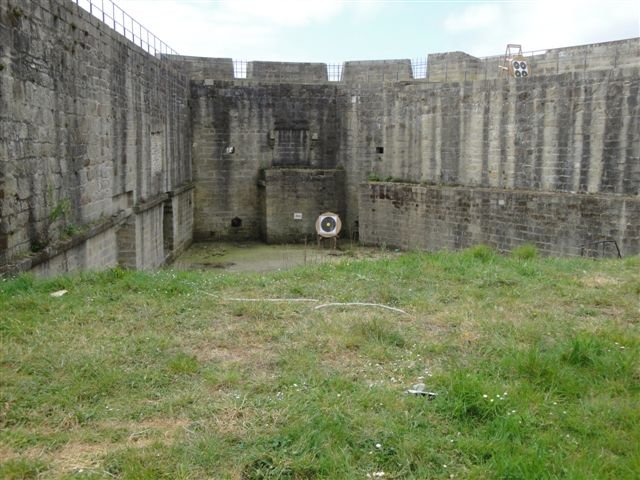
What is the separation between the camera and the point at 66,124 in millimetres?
7648

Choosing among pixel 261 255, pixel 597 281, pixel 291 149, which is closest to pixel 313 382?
pixel 597 281

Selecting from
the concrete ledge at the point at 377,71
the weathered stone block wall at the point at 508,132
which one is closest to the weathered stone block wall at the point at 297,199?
the weathered stone block wall at the point at 508,132

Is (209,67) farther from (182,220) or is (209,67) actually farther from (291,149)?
(182,220)

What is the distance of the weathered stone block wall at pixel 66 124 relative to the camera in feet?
20.4

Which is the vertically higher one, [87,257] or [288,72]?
[288,72]

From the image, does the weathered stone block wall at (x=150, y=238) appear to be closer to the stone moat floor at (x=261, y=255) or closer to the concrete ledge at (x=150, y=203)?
the concrete ledge at (x=150, y=203)

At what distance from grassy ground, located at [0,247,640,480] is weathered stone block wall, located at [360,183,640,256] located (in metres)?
4.62

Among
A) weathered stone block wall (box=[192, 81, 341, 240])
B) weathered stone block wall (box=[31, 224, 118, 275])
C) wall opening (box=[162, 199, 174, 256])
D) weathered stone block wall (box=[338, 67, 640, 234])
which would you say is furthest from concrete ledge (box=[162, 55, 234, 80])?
weathered stone block wall (box=[31, 224, 118, 275])

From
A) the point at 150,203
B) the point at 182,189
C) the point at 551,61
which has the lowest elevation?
the point at 150,203

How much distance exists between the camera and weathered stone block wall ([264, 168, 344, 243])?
16859 millimetres

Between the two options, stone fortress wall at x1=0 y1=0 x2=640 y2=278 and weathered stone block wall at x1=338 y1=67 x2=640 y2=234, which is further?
weathered stone block wall at x1=338 y1=67 x2=640 y2=234

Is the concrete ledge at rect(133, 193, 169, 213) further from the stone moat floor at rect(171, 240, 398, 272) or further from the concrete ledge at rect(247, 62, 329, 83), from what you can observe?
the concrete ledge at rect(247, 62, 329, 83)

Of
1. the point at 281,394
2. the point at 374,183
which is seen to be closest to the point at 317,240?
the point at 374,183

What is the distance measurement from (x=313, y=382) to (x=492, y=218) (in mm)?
9757
